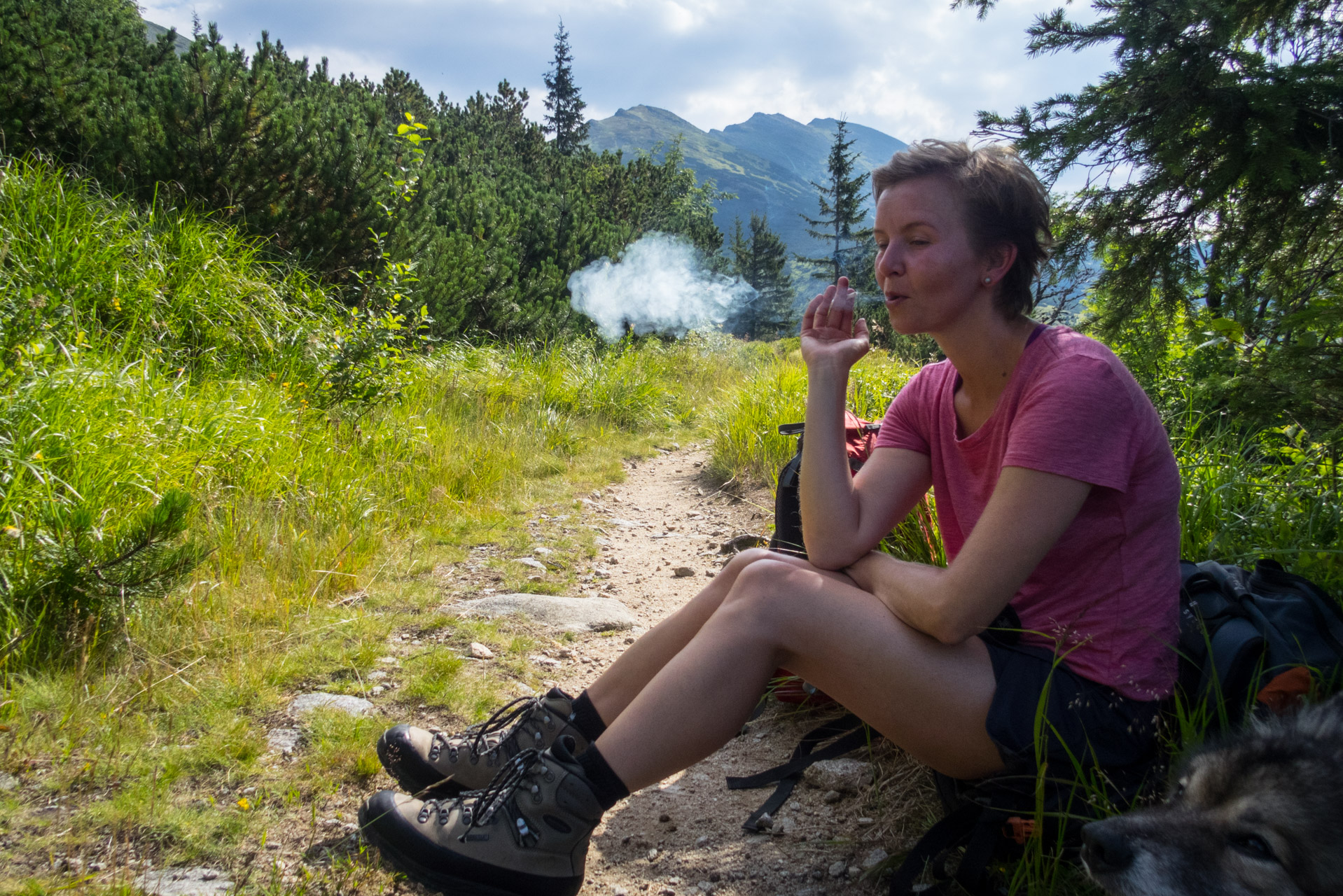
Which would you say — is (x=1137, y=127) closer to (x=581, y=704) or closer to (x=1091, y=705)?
(x=1091, y=705)

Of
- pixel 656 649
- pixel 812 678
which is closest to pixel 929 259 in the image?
pixel 812 678

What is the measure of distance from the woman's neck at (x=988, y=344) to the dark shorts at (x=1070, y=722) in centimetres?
68

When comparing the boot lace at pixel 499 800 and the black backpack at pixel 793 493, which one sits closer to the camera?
the boot lace at pixel 499 800

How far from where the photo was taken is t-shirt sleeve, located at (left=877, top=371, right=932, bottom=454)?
2191 mm

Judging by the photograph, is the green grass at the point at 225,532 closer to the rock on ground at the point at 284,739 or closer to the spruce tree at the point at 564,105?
the rock on ground at the point at 284,739

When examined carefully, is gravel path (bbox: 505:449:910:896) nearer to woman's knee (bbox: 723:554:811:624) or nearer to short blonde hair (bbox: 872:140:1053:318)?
woman's knee (bbox: 723:554:811:624)

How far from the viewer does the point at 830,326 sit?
7.51ft

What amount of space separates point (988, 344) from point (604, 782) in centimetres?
137

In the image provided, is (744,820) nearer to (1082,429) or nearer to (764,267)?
(1082,429)

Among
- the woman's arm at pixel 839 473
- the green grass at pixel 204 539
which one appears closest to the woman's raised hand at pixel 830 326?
the woman's arm at pixel 839 473

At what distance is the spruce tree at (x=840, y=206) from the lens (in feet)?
114

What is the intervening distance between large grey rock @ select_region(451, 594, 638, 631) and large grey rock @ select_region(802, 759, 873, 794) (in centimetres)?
133

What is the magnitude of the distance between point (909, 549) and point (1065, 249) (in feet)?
4.94

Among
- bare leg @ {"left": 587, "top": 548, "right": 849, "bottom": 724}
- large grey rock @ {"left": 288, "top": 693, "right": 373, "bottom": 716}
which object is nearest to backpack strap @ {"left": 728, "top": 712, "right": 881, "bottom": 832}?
bare leg @ {"left": 587, "top": 548, "right": 849, "bottom": 724}
